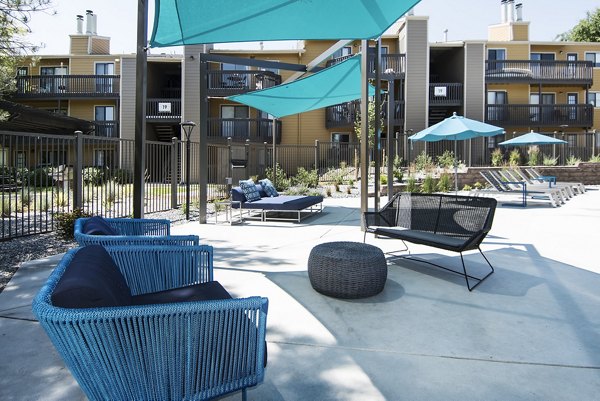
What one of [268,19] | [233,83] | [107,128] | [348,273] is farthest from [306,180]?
[107,128]

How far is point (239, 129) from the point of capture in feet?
71.3

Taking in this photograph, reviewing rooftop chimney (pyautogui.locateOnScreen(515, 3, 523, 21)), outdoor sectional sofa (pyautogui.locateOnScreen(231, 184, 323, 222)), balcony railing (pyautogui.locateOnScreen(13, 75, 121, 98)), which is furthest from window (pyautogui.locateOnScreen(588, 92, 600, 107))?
balcony railing (pyautogui.locateOnScreen(13, 75, 121, 98))

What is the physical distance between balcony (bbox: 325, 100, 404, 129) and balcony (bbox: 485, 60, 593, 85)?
18.6ft

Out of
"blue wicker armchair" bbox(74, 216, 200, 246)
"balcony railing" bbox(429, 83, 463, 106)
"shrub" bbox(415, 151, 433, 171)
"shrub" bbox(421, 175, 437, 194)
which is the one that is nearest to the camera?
"blue wicker armchair" bbox(74, 216, 200, 246)

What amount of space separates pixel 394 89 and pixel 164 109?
12.4 meters

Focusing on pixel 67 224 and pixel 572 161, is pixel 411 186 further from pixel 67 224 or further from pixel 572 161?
pixel 572 161

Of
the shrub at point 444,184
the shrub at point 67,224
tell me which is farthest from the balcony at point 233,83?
the shrub at point 67,224

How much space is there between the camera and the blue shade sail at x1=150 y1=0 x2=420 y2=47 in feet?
15.4

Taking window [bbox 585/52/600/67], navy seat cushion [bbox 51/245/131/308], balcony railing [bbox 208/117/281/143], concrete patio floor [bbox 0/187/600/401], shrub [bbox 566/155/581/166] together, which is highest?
window [bbox 585/52/600/67]

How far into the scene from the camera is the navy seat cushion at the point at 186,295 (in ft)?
7.84

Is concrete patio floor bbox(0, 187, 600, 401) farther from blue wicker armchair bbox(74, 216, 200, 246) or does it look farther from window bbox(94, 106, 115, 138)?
window bbox(94, 106, 115, 138)

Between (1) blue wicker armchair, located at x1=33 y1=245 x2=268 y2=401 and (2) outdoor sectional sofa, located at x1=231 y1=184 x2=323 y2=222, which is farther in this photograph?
(2) outdoor sectional sofa, located at x1=231 y1=184 x2=323 y2=222

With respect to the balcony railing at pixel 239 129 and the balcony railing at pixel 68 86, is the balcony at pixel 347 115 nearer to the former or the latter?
the balcony railing at pixel 239 129

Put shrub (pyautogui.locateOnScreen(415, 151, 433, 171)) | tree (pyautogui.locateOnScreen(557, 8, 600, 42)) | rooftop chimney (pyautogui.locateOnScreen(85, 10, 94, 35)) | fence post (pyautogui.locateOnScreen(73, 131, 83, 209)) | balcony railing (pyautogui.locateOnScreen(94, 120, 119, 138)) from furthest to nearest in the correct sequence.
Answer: tree (pyautogui.locateOnScreen(557, 8, 600, 42)), rooftop chimney (pyautogui.locateOnScreen(85, 10, 94, 35)), balcony railing (pyautogui.locateOnScreen(94, 120, 119, 138)), shrub (pyautogui.locateOnScreen(415, 151, 433, 171)), fence post (pyautogui.locateOnScreen(73, 131, 83, 209))
